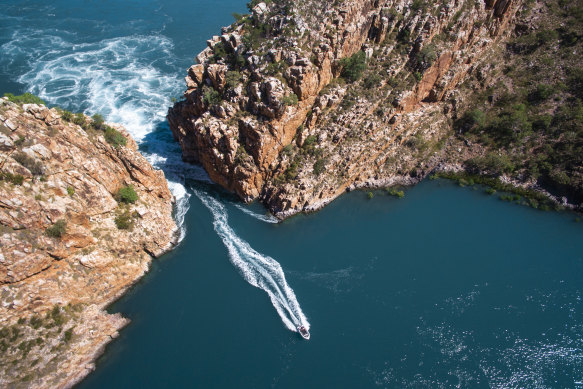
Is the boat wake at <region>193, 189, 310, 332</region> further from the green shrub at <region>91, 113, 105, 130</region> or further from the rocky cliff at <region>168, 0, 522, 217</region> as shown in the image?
the green shrub at <region>91, 113, 105, 130</region>

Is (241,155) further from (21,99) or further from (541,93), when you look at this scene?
(541,93)

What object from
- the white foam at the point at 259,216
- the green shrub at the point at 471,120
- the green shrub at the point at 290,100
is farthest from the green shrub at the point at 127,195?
the green shrub at the point at 471,120

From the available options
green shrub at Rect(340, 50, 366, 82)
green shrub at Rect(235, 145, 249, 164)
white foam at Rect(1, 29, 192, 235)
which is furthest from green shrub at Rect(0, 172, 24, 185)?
green shrub at Rect(340, 50, 366, 82)

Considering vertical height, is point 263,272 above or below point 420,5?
below

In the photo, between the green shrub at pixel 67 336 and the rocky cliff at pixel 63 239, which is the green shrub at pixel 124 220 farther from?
the green shrub at pixel 67 336

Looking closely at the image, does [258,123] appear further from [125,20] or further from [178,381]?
[125,20]

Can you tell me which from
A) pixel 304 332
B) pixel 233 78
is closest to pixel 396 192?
pixel 304 332
